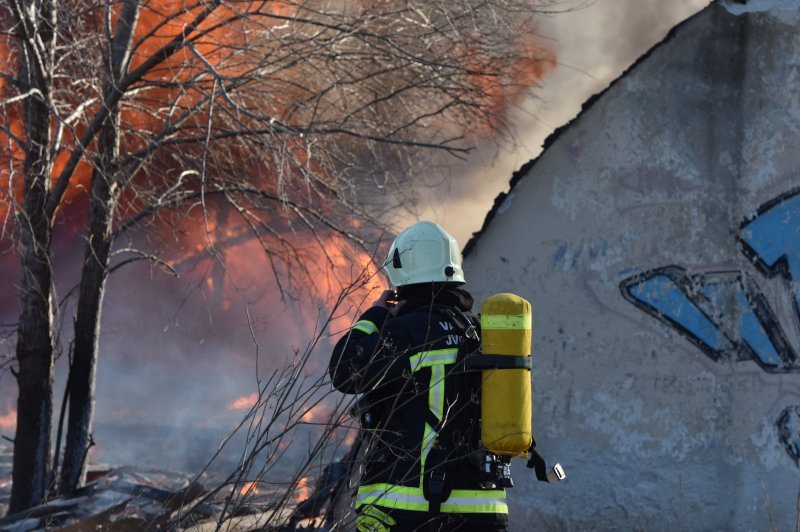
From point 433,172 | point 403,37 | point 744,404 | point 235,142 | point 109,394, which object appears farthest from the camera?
point 109,394

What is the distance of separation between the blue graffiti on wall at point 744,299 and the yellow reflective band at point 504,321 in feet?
10.6

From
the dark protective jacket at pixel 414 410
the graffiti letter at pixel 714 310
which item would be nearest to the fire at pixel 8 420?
the graffiti letter at pixel 714 310

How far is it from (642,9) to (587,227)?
510 centimetres

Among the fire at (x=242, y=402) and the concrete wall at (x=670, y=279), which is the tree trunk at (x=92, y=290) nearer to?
the concrete wall at (x=670, y=279)

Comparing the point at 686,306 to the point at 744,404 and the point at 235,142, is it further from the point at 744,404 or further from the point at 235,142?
the point at 235,142

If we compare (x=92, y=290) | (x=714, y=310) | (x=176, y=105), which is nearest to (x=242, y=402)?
(x=92, y=290)

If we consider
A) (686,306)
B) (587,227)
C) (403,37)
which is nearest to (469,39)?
(403,37)

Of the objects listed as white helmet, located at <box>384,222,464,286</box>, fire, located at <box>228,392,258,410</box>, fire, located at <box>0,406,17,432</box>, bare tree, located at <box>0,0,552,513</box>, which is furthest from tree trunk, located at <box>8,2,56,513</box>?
fire, located at <box>0,406,17,432</box>

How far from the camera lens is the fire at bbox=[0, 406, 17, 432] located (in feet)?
50.4

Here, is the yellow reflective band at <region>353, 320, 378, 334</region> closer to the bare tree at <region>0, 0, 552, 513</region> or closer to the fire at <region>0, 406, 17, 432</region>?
the bare tree at <region>0, 0, 552, 513</region>

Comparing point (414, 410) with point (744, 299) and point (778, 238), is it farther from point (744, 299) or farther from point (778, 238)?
point (778, 238)

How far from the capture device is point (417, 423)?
12.0 feet

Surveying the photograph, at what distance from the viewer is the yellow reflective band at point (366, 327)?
11.9 feet

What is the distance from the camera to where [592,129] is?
6.85 meters
